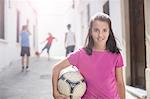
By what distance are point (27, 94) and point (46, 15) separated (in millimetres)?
32397

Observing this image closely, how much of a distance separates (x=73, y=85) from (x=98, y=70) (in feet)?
0.71

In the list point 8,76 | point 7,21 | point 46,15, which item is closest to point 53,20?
point 46,15

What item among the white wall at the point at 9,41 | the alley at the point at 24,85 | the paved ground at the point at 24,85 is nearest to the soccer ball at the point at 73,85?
the paved ground at the point at 24,85

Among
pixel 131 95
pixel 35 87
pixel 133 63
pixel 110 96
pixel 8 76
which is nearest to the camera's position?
pixel 110 96

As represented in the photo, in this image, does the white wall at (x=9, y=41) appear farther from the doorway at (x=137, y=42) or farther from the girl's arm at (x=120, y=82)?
the girl's arm at (x=120, y=82)

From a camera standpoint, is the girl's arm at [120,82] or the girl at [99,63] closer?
the girl at [99,63]

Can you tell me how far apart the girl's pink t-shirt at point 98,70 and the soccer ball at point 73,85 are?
0.04 meters

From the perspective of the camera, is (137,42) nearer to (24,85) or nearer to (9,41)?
(24,85)

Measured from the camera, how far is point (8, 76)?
10828mm

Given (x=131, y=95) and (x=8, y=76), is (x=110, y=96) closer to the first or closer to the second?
(x=131, y=95)

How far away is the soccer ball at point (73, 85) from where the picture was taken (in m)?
2.52

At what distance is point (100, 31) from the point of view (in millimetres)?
2576

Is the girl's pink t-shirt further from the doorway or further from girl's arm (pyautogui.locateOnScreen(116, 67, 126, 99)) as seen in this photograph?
the doorway

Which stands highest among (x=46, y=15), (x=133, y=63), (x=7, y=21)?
(x=46, y=15)
